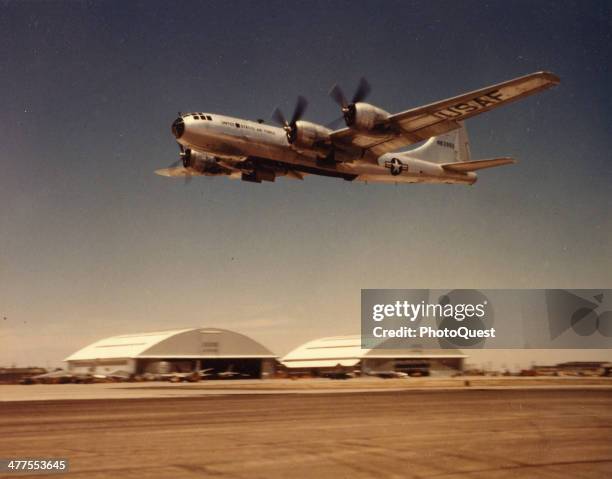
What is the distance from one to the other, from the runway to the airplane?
12.4 meters

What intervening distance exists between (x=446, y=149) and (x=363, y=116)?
11.8 meters

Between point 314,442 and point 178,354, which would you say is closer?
point 314,442

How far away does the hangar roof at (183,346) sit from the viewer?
60875mm

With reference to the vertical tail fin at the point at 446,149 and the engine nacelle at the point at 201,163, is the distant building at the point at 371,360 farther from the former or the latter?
the engine nacelle at the point at 201,163

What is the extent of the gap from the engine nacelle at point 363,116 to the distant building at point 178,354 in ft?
134

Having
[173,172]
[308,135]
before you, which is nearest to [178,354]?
[173,172]

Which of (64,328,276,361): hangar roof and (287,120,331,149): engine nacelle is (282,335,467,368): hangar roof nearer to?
(64,328,276,361): hangar roof

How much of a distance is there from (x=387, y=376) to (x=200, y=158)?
41.0 m

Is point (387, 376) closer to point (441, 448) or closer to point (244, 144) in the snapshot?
point (244, 144)

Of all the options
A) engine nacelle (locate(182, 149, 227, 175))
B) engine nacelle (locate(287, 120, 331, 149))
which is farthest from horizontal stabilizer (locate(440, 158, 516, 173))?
engine nacelle (locate(182, 149, 227, 175))

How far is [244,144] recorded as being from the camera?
27.3m

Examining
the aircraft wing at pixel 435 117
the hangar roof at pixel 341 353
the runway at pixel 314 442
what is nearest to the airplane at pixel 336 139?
the aircraft wing at pixel 435 117

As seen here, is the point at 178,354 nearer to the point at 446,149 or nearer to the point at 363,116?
the point at 446,149

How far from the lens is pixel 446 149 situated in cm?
3681
